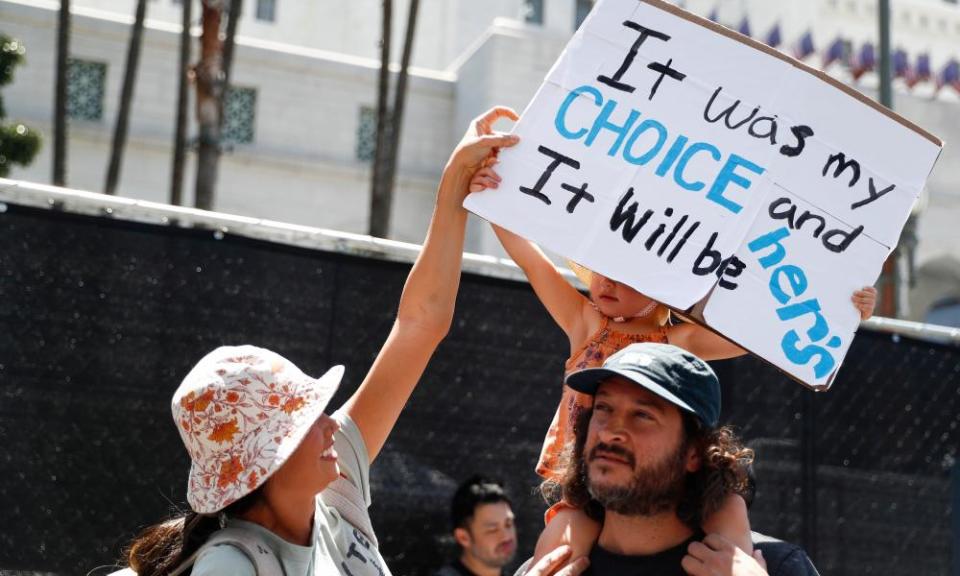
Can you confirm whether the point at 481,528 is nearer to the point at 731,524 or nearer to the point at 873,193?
the point at 873,193

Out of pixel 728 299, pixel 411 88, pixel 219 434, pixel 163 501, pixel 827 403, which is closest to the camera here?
pixel 219 434

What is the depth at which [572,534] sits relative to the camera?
3.04 metres

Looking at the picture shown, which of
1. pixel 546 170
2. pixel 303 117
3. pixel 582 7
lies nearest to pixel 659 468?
pixel 546 170

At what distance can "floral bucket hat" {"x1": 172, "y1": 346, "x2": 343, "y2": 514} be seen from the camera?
2.71 m

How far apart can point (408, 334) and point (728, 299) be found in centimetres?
88

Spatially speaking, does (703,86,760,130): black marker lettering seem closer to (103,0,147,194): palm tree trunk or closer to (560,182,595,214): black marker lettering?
(560,182,595,214): black marker lettering

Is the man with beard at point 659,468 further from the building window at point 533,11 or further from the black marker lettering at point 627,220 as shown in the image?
the building window at point 533,11

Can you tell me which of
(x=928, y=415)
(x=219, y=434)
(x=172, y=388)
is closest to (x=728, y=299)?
(x=219, y=434)

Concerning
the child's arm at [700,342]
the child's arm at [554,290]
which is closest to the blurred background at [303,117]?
the child's arm at [554,290]

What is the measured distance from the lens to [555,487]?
141 inches

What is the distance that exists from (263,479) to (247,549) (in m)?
0.14

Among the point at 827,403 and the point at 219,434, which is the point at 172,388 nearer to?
the point at 219,434

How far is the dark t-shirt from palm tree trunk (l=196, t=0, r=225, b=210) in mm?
15504

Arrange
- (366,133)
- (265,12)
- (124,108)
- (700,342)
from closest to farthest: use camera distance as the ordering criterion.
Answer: (700,342), (124,108), (366,133), (265,12)
